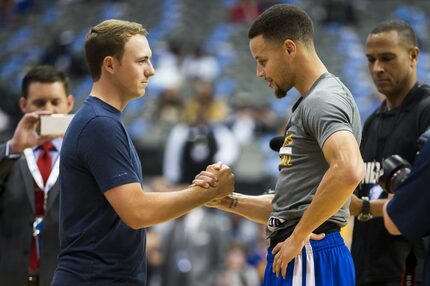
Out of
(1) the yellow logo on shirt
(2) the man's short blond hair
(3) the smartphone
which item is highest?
(2) the man's short blond hair

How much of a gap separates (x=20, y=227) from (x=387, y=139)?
2492 millimetres

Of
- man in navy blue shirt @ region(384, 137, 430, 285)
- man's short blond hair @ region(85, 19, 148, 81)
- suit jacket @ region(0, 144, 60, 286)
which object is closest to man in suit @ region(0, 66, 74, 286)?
suit jacket @ region(0, 144, 60, 286)

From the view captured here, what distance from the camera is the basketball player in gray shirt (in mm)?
4012

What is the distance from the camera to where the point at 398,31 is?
5395mm

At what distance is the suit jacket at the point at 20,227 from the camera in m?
5.60

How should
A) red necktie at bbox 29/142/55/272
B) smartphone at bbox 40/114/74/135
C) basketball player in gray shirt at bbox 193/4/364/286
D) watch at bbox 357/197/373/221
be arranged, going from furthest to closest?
1. red necktie at bbox 29/142/55/272
2. smartphone at bbox 40/114/74/135
3. watch at bbox 357/197/373/221
4. basketball player in gray shirt at bbox 193/4/364/286

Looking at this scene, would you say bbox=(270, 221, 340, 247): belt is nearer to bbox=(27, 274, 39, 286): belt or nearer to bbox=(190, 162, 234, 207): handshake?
bbox=(190, 162, 234, 207): handshake

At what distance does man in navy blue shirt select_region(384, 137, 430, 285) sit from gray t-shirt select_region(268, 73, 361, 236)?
18.9 inches

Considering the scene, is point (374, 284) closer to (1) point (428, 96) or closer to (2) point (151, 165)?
(1) point (428, 96)

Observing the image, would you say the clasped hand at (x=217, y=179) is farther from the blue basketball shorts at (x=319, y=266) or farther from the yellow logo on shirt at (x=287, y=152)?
the blue basketball shorts at (x=319, y=266)

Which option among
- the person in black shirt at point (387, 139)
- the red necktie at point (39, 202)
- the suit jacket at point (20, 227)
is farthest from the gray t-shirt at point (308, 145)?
the red necktie at point (39, 202)

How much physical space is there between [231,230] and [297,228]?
309 inches

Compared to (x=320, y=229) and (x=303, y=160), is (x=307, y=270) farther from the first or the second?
(x=303, y=160)

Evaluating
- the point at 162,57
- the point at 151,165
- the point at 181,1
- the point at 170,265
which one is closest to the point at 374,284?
the point at 170,265
